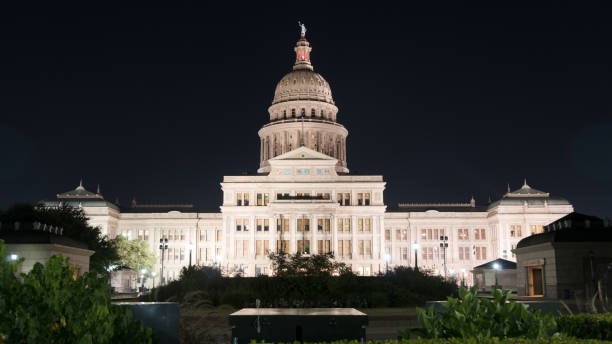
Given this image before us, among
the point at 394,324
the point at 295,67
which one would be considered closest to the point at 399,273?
the point at 394,324

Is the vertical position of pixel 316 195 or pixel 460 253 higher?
pixel 316 195

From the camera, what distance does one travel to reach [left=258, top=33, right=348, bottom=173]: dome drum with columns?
410 feet

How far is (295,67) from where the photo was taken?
139 metres

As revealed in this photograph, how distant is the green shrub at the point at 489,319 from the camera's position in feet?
31.1

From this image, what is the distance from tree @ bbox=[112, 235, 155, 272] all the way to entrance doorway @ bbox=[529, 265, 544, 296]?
206 ft

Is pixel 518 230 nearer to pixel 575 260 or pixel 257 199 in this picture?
pixel 257 199

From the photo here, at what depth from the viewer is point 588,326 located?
13281 mm

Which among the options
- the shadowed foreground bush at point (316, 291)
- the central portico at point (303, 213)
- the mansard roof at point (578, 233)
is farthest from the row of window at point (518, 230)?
the mansard roof at point (578, 233)

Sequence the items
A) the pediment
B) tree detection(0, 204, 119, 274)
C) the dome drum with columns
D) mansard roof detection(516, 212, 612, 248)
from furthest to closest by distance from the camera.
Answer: the dome drum with columns < the pediment < tree detection(0, 204, 119, 274) < mansard roof detection(516, 212, 612, 248)

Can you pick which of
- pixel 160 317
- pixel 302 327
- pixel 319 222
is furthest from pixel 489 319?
pixel 319 222

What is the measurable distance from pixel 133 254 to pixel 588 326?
8630 centimetres

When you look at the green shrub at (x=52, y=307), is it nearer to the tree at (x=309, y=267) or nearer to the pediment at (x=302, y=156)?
the tree at (x=309, y=267)

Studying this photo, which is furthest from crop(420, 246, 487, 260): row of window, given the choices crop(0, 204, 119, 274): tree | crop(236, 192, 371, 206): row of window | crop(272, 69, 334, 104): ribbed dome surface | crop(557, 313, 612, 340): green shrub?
crop(557, 313, 612, 340): green shrub

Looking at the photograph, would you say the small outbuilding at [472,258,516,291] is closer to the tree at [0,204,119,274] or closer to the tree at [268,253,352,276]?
the tree at [268,253,352,276]
